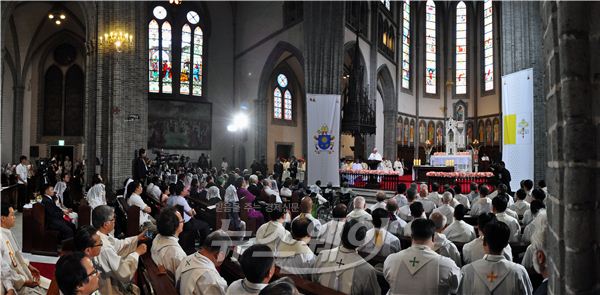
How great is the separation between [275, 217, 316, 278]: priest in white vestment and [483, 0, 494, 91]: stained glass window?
27.7 meters

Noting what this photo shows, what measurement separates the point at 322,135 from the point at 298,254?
917 cm

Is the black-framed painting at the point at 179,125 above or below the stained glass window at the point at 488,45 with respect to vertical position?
below

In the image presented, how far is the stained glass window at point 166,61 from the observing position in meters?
23.5

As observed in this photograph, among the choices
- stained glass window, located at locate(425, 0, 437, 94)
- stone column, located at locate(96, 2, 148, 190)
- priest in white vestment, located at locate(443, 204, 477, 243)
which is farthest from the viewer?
stained glass window, located at locate(425, 0, 437, 94)

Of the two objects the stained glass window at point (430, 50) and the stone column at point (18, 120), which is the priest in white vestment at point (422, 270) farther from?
Answer: the stained glass window at point (430, 50)

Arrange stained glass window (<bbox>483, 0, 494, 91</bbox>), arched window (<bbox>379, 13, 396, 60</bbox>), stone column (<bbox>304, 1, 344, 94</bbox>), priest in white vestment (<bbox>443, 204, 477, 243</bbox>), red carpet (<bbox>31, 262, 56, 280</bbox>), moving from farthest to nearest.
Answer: stained glass window (<bbox>483, 0, 494, 91</bbox>)
arched window (<bbox>379, 13, 396, 60</bbox>)
stone column (<bbox>304, 1, 344, 94</bbox>)
red carpet (<bbox>31, 262, 56, 280</bbox>)
priest in white vestment (<bbox>443, 204, 477, 243</bbox>)

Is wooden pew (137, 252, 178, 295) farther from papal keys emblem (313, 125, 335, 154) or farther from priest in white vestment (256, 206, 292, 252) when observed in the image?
papal keys emblem (313, 125, 335, 154)

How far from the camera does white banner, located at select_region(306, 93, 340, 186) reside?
12.9 metres

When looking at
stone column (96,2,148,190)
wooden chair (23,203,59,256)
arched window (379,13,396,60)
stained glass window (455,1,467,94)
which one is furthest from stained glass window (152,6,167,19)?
stained glass window (455,1,467,94)

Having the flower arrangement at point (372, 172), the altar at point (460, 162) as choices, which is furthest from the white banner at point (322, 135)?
the altar at point (460, 162)

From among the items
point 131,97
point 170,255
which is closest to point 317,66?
point 131,97

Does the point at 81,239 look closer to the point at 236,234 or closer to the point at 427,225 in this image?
the point at 427,225

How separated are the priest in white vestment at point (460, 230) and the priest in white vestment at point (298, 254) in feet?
6.43

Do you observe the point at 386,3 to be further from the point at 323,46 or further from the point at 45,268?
the point at 45,268
